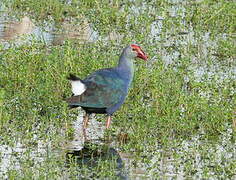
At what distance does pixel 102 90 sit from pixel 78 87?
1.08 feet

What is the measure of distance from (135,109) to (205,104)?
0.88 meters

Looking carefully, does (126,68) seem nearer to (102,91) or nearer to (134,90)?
(102,91)

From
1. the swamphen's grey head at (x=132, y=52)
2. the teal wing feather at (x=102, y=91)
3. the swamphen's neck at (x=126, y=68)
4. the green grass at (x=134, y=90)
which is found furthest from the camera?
the swamphen's grey head at (x=132, y=52)

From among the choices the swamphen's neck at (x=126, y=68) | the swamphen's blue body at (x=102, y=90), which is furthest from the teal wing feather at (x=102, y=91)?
the swamphen's neck at (x=126, y=68)

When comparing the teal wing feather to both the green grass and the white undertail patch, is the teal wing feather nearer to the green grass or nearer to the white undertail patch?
the white undertail patch

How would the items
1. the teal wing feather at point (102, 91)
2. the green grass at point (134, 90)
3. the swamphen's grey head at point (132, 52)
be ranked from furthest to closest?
the swamphen's grey head at point (132, 52) < the teal wing feather at point (102, 91) < the green grass at point (134, 90)

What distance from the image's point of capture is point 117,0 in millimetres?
16453

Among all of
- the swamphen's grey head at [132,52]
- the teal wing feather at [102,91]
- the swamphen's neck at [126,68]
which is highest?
the swamphen's grey head at [132,52]

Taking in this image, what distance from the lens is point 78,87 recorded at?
9484mm

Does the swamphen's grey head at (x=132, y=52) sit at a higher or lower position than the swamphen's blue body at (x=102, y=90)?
higher

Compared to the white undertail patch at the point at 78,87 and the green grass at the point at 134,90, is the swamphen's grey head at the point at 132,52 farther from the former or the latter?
the white undertail patch at the point at 78,87

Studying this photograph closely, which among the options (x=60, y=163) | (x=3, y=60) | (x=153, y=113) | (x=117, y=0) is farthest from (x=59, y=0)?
(x=60, y=163)

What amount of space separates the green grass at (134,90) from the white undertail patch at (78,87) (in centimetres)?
44

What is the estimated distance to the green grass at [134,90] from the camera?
9414mm
